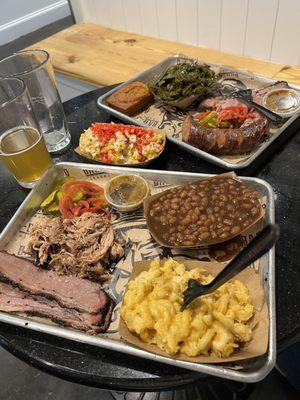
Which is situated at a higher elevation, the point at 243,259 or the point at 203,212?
the point at 243,259

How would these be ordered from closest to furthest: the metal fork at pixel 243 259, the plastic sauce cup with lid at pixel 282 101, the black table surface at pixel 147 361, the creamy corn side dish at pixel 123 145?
1. the metal fork at pixel 243 259
2. the black table surface at pixel 147 361
3. the creamy corn side dish at pixel 123 145
4. the plastic sauce cup with lid at pixel 282 101

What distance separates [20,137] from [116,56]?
6.12ft

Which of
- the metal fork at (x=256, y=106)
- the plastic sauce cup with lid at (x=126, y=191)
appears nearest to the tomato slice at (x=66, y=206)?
the plastic sauce cup with lid at (x=126, y=191)

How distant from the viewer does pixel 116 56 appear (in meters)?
3.45

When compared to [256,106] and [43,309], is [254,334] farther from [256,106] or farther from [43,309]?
[256,106]

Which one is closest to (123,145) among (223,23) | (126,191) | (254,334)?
(126,191)

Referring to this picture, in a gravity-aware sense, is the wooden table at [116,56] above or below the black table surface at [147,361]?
below

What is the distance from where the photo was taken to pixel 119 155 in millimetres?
2031

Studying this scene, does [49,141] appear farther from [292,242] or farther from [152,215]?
[292,242]

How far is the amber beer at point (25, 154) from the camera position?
6.07 ft

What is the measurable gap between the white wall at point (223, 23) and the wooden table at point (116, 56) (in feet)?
0.26

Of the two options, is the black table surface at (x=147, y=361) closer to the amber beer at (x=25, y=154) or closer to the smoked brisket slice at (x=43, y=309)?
the smoked brisket slice at (x=43, y=309)

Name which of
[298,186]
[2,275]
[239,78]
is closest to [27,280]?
[2,275]

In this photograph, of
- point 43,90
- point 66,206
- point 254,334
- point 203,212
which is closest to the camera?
point 254,334
